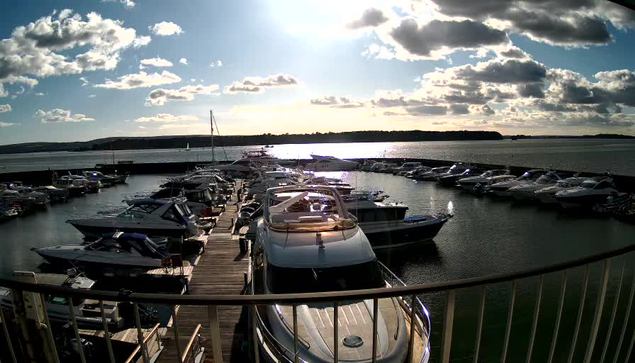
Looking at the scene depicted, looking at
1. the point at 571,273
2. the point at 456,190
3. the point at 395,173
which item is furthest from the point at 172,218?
the point at 395,173

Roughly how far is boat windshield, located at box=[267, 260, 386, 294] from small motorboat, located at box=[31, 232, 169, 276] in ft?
30.5

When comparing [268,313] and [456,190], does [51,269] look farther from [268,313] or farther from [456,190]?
[456,190]

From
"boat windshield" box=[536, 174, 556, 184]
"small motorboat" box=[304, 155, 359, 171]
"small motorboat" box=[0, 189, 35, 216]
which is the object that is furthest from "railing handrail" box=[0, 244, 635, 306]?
"small motorboat" box=[304, 155, 359, 171]

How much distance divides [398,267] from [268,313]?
12.3m

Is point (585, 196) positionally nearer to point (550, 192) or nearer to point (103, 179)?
point (550, 192)

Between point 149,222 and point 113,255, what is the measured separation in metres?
5.02

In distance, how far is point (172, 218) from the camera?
64.8 ft

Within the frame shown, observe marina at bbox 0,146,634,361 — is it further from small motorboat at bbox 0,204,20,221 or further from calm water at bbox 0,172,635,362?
small motorboat at bbox 0,204,20,221

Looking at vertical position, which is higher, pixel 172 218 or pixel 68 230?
pixel 172 218

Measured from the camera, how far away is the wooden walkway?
8352 millimetres

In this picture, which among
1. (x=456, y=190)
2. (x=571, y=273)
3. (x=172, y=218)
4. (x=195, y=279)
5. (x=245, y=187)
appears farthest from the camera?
(x=456, y=190)

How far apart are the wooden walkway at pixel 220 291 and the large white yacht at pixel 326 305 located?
1.36m

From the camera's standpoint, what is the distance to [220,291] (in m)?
11.9

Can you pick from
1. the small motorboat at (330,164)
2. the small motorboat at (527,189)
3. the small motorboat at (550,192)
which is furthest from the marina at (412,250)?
the small motorboat at (330,164)
